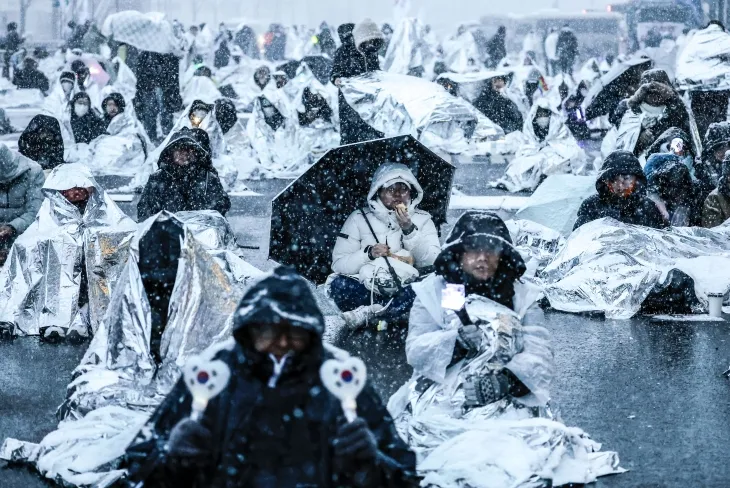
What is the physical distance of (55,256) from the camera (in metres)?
7.79

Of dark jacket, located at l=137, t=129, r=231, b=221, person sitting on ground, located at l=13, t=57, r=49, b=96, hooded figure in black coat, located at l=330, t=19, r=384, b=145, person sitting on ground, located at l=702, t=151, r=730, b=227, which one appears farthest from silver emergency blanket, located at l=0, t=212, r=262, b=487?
person sitting on ground, located at l=13, t=57, r=49, b=96

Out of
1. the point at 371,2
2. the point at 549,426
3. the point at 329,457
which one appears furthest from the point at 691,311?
the point at 371,2

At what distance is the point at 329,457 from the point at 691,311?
17.8 feet

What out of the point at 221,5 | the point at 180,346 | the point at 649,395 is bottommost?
the point at 221,5

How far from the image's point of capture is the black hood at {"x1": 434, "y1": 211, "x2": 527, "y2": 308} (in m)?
4.95

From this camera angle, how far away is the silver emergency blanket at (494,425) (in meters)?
4.53

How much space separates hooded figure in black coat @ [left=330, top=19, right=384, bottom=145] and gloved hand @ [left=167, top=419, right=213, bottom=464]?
7.79 m

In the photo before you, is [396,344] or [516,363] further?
[396,344]

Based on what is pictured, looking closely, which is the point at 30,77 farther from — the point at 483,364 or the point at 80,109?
the point at 483,364

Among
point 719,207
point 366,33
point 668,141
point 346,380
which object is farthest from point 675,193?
point 346,380

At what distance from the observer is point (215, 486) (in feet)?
11.7

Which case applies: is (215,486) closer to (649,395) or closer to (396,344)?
(649,395)

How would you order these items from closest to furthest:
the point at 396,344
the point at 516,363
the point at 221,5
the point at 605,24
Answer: the point at 516,363 < the point at 396,344 < the point at 605,24 < the point at 221,5

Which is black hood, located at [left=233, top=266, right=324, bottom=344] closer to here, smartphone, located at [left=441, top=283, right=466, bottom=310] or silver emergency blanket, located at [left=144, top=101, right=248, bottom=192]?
smartphone, located at [left=441, top=283, right=466, bottom=310]
